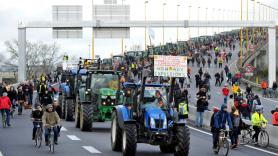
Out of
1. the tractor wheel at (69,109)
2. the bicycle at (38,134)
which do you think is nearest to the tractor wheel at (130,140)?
the bicycle at (38,134)

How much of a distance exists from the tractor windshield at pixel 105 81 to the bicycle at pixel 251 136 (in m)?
5.56

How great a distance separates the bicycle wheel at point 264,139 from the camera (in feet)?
91.0

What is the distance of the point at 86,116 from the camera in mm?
29781

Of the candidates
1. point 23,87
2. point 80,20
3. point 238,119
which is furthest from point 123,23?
point 238,119

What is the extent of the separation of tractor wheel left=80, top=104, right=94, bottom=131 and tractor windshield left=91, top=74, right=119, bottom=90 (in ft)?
4.29

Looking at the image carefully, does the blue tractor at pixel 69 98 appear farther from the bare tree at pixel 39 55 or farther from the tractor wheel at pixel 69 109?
the bare tree at pixel 39 55

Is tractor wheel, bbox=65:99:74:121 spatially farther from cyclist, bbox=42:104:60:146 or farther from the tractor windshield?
cyclist, bbox=42:104:60:146

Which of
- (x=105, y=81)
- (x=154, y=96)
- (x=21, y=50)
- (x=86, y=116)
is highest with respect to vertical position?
(x=21, y=50)

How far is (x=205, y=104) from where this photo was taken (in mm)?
35844

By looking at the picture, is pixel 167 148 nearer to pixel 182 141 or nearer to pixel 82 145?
pixel 182 141

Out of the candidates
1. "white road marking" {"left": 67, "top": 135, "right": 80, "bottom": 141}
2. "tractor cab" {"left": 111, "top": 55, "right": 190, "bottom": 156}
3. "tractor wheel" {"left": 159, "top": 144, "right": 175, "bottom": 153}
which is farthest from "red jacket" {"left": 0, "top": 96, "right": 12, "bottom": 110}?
"tractor cab" {"left": 111, "top": 55, "right": 190, "bottom": 156}

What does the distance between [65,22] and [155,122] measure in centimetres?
3946

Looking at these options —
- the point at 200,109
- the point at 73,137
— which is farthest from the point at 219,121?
A: the point at 200,109

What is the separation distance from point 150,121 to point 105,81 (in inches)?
413
